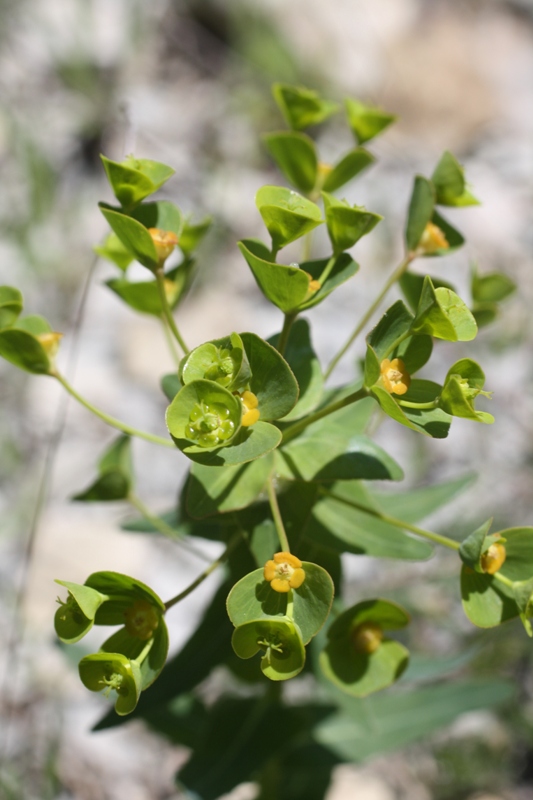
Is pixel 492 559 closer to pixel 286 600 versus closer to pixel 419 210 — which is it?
pixel 286 600

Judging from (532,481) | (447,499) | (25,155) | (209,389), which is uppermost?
(209,389)

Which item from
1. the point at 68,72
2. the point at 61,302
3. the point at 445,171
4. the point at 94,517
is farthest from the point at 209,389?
the point at 68,72

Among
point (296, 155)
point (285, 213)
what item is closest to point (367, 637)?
point (285, 213)

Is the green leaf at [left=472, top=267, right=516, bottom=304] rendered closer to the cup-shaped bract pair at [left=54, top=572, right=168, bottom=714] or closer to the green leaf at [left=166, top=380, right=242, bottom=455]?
the green leaf at [left=166, top=380, right=242, bottom=455]

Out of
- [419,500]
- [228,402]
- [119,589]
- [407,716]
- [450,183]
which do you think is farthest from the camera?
[407,716]

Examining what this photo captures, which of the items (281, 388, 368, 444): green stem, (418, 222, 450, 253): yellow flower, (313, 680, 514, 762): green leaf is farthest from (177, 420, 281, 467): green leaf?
(313, 680, 514, 762): green leaf

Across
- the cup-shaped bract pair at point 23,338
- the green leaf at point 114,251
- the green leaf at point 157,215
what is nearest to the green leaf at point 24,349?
the cup-shaped bract pair at point 23,338

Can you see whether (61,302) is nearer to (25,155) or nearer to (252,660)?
(25,155)
